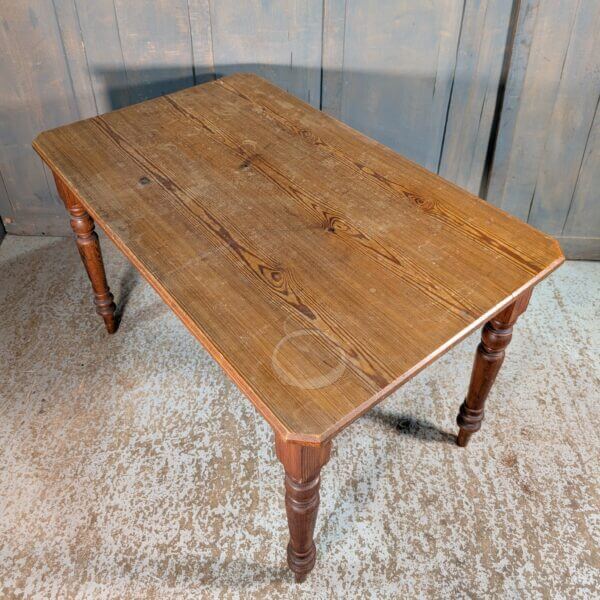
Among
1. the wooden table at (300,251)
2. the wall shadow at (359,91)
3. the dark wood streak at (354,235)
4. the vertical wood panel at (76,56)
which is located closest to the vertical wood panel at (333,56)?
the wall shadow at (359,91)

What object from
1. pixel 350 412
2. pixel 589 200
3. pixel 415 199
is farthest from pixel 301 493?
pixel 589 200

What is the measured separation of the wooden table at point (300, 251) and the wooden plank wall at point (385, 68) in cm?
25

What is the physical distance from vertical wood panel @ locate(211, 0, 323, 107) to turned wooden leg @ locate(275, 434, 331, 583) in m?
1.25

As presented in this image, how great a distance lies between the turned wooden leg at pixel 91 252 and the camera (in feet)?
5.31

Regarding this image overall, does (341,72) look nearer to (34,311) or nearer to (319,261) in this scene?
(319,261)

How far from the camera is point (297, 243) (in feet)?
4.14

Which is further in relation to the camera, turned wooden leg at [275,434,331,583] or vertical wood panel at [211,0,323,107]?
vertical wood panel at [211,0,323,107]

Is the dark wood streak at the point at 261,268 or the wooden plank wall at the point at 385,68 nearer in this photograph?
the dark wood streak at the point at 261,268

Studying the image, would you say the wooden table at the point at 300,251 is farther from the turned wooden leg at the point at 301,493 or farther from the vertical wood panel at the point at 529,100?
the vertical wood panel at the point at 529,100

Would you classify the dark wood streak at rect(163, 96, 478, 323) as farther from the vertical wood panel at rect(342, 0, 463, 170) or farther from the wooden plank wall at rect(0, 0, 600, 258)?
the vertical wood panel at rect(342, 0, 463, 170)

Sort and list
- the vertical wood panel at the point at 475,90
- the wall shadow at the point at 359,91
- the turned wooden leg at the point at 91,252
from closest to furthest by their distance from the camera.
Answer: the turned wooden leg at the point at 91,252
the vertical wood panel at the point at 475,90
the wall shadow at the point at 359,91

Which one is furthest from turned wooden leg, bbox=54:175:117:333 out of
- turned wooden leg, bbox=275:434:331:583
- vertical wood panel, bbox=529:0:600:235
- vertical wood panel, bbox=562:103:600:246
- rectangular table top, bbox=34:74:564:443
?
vertical wood panel, bbox=562:103:600:246

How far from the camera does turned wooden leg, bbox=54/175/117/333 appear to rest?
1618 millimetres

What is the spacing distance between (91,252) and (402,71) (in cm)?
105
